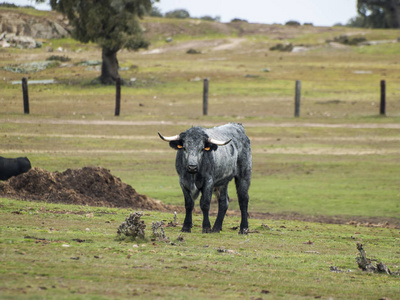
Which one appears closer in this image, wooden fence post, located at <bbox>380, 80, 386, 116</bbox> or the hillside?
wooden fence post, located at <bbox>380, 80, 386, 116</bbox>

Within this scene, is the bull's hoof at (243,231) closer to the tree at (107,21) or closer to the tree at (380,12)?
the tree at (107,21)

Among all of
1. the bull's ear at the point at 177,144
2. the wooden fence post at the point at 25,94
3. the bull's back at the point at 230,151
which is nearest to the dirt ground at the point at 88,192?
the bull's back at the point at 230,151

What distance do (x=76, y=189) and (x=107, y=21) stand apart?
32.7 m

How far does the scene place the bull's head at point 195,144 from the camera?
1266cm

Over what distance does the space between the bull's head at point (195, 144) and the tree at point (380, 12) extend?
10827cm

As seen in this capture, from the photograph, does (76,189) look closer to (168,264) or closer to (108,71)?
(168,264)

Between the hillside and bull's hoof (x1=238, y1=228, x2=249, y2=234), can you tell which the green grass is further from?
the hillside

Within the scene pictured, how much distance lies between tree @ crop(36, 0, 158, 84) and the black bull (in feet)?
117

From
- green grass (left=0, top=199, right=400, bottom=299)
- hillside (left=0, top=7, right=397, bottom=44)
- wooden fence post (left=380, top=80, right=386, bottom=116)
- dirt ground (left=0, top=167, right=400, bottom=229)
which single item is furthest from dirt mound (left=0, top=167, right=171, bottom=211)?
hillside (left=0, top=7, right=397, bottom=44)

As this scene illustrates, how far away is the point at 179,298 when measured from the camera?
761 centimetres

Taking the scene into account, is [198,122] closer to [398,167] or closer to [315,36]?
[398,167]

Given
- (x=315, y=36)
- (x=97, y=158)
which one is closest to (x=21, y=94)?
(x=97, y=158)

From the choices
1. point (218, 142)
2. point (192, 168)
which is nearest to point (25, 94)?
point (218, 142)

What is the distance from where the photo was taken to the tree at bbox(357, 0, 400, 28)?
375 feet
